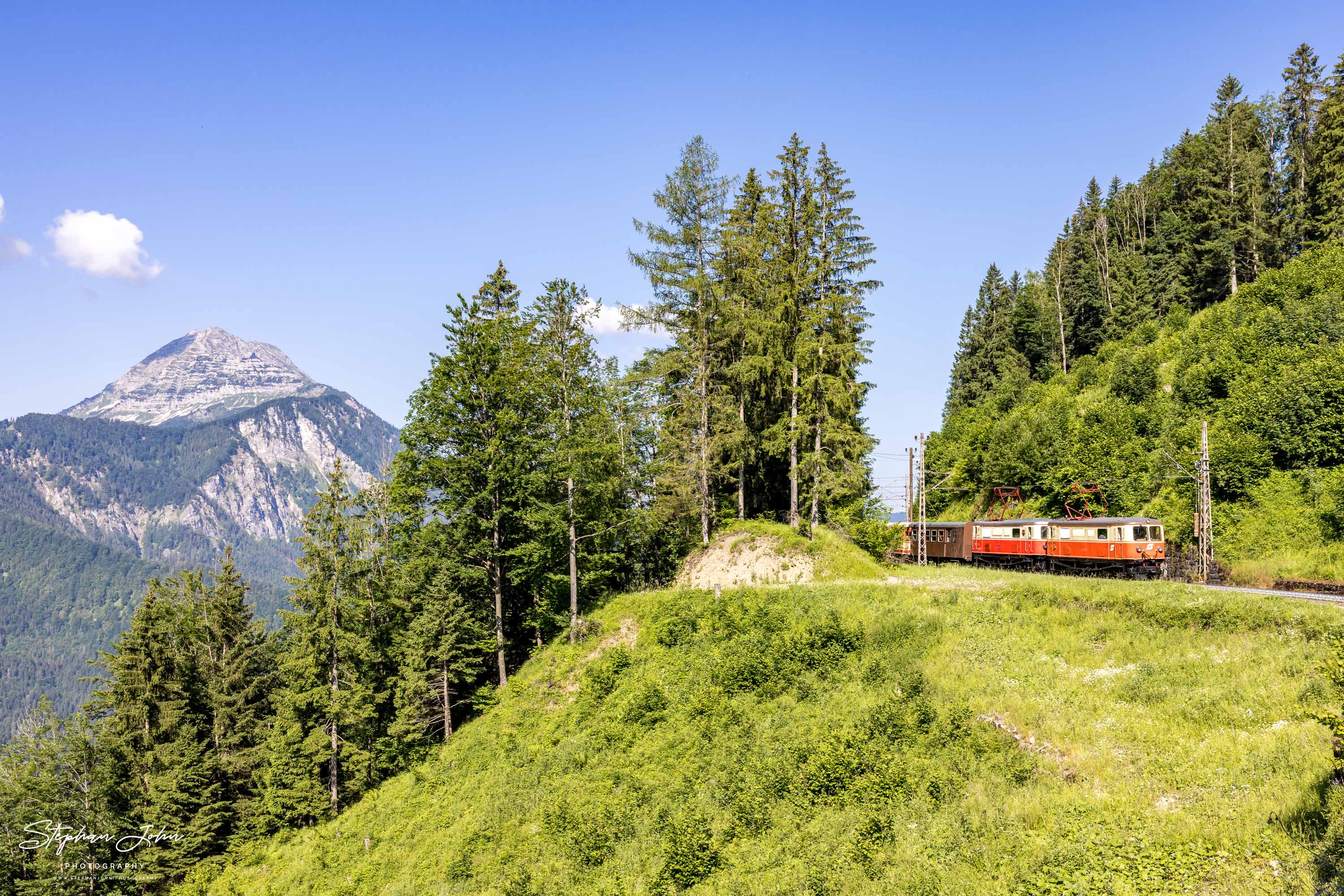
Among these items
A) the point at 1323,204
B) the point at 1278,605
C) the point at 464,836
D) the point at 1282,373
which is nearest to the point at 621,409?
the point at 464,836

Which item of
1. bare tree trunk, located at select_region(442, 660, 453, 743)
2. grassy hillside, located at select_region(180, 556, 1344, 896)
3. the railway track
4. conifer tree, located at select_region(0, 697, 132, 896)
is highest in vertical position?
the railway track

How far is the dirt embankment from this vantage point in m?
31.1

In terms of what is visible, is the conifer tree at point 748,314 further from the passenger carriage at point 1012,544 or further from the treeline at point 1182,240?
the treeline at point 1182,240

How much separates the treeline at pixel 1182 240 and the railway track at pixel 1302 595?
37.8 metres

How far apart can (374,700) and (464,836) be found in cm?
1137

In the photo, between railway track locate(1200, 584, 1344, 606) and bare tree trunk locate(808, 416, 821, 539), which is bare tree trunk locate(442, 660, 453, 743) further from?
railway track locate(1200, 584, 1344, 606)

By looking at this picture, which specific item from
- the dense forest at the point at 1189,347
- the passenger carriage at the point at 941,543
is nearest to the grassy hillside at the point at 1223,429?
the dense forest at the point at 1189,347

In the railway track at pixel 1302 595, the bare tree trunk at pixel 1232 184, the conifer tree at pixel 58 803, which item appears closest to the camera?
the railway track at pixel 1302 595

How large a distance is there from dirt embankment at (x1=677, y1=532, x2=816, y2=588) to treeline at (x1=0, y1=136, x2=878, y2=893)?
6.04 feet

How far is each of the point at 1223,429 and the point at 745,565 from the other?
94.2 feet

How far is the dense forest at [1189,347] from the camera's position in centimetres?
3388

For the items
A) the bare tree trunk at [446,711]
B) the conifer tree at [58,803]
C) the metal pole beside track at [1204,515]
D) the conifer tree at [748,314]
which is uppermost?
the conifer tree at [748,314]

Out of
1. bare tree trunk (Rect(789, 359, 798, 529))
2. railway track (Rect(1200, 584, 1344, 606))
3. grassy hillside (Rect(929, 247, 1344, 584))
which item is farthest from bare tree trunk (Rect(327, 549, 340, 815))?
grassy hillside (Rect(929, 247, 1344, 584))

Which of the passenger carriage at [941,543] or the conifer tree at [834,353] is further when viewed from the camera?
the passenger carriage at [941,543]
